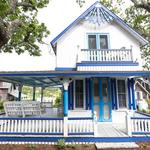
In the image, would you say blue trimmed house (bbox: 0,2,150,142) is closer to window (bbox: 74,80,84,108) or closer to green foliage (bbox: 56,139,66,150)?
window (bbox: 74,80,84,108)

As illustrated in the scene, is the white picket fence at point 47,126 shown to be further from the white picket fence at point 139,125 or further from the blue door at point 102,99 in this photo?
the blue door at point 102,99

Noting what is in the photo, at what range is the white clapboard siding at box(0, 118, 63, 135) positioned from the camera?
9219mm

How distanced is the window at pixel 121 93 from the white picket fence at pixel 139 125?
291cm

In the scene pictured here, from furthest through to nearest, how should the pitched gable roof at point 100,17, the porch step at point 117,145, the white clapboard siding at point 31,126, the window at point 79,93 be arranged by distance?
the pitched gable roof at point 100,17 < the window at point 79,93 < the white clapboard siding at point 31,126 < the porch step at point 117,145

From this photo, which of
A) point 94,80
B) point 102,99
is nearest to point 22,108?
point 94,80

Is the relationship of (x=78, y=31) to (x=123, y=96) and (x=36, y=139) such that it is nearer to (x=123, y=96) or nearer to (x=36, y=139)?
(x=123, y=96)

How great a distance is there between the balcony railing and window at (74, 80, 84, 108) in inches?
60.6

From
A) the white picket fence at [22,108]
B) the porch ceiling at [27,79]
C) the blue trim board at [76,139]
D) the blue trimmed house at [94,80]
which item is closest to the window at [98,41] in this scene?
the blue trimmed house at [94,80]

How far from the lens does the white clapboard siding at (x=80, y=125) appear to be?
9.10m

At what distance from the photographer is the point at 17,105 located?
1087cm

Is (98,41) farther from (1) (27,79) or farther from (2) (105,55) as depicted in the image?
(1) (27,79)

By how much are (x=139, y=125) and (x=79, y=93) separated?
4.21 m

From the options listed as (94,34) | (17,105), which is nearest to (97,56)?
(94,34)

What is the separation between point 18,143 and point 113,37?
8.93 m
